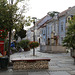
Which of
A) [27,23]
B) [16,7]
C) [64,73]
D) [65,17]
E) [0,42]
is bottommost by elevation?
[64,73]

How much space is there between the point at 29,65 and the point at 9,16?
10.5 ft

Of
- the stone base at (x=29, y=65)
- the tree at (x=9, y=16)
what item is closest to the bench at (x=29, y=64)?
the stone base at (x=29, y=65)

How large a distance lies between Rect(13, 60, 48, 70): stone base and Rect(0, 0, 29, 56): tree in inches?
92.4

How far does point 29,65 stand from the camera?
31.1ft

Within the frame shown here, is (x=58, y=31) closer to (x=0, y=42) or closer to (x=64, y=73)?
(x=0, y=42)

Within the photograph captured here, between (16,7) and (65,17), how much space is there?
2393cm

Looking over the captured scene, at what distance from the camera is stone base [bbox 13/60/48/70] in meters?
9.38

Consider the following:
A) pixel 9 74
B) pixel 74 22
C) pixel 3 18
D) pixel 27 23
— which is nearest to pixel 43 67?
pixel 9 74

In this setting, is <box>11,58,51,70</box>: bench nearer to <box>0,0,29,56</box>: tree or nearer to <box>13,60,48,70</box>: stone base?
<box>13,60,48,70</box>: stone base

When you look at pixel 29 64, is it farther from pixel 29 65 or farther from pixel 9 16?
pixel 9 16

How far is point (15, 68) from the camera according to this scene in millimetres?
9383

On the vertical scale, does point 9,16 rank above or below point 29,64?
above

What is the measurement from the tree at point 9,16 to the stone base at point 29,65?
7.70 ft

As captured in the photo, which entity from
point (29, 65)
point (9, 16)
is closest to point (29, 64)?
point (29, 65)
